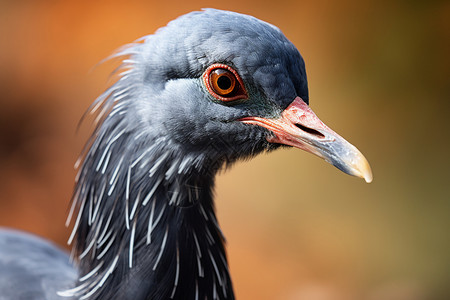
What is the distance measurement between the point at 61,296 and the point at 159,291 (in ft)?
2.13

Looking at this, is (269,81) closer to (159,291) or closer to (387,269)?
(159,291)

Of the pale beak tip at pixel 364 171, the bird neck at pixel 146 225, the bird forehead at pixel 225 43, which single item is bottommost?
the bird neck at pixel 146 225

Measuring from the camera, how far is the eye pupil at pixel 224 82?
6.94 ft

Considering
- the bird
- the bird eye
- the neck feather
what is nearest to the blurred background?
the bird

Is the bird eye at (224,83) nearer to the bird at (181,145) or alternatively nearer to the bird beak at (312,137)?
the bird at (181,145)

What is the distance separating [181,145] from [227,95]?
1.07ft

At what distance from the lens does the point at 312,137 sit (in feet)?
6.95

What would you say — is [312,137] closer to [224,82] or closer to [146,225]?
[224,82]

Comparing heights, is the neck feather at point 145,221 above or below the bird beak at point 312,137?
below

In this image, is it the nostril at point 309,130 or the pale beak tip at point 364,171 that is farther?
the nostril at point 309,130

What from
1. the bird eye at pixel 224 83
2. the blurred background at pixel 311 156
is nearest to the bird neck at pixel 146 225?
the bird eye at pixel 224 83

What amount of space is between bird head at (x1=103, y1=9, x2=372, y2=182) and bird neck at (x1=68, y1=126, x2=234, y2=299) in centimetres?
14

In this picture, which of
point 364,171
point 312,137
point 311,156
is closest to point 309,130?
point 312,137

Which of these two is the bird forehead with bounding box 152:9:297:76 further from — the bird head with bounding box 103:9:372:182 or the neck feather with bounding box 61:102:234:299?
the neck feather with bounding box 61:102:234:299
